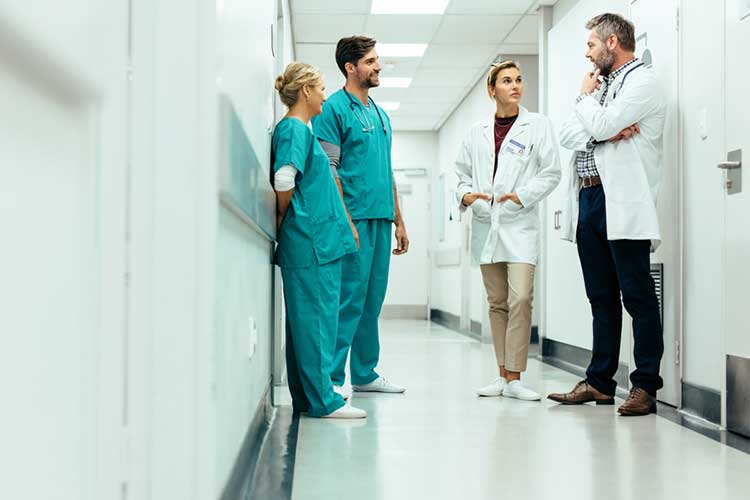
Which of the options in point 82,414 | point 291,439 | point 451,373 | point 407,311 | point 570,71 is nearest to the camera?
point 82,414

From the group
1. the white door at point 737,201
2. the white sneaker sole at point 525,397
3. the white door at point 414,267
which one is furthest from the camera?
the white door at point 414,267

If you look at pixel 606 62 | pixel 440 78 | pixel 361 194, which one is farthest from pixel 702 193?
pixel 440 78

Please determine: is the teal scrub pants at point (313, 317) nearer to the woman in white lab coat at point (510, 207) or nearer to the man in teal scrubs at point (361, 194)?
the man in teal scrubs at point (361, 194)

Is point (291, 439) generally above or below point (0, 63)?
below

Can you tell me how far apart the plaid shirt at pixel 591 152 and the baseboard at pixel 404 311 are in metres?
7.69

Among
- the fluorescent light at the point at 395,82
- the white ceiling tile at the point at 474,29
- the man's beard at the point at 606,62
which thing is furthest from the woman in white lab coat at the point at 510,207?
the fluorescent light at the point at 395,82

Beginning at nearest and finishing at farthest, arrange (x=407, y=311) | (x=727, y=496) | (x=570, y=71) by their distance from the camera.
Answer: (x=727, y=496) → (x=570, y=71) → (x=407, y=311)

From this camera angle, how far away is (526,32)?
20.5ft

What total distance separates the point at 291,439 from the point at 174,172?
1.47m

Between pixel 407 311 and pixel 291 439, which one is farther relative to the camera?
pixel 407 311

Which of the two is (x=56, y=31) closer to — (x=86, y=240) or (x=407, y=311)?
(x=86, y=240)

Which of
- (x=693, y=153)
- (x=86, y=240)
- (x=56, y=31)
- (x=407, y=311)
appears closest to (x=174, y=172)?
(x=86, y=240)

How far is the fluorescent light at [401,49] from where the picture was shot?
674cm

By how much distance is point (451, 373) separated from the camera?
14.7ft
